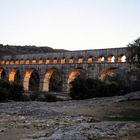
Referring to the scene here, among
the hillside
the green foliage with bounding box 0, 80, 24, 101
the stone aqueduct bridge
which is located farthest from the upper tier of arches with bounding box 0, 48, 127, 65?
the hillside

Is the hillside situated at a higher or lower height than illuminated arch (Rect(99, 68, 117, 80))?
higher

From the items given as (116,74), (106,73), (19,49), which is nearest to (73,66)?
(106,73)

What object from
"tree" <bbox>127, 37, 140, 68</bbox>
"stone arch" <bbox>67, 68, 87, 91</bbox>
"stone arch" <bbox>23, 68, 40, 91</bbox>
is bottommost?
"stone arch" <bbox>23, 68, 40, 91</bbox>

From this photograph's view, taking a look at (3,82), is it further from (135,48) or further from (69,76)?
(135,48)

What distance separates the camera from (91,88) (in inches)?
1109

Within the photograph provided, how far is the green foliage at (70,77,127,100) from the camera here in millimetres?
27344

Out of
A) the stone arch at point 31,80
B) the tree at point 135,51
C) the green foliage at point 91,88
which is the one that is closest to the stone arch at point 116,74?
the green foliage at point 91,88

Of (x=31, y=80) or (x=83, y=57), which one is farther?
(x=31, y=80)

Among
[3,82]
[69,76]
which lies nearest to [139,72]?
[69,76]

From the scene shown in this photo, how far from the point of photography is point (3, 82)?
26.9 m

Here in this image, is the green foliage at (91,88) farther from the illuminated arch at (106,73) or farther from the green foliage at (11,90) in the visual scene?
the green foliage at (11,90)

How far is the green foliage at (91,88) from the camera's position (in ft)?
89.7

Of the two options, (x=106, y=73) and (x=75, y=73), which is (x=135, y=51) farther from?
(x=75, y=73)

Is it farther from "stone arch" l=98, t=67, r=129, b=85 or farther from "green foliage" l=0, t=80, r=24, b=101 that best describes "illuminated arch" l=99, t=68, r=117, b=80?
"green foliage" l=0, t=80, r=24, b=101
